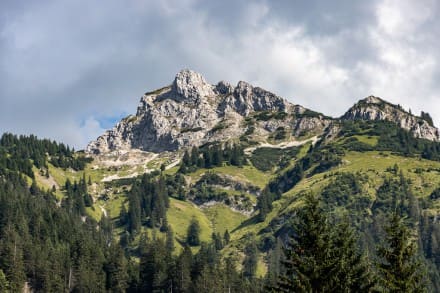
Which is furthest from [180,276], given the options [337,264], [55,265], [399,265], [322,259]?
[399,265]

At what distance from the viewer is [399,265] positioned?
48844 millimetres

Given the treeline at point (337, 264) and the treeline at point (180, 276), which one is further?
the treeline at point (180, 276)

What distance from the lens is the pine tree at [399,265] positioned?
4769cm

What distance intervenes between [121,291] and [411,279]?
12658cm

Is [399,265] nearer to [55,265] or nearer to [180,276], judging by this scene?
[180,276]

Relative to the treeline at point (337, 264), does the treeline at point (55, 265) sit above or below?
above

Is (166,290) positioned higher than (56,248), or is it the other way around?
(56,248)

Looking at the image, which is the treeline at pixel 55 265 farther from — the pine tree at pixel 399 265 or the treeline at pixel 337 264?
the pine tree at pixel 399 265

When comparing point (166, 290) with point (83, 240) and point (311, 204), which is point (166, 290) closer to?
point (83, 240)

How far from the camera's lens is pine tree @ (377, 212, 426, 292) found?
47.7 m

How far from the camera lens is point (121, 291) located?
164500 mm

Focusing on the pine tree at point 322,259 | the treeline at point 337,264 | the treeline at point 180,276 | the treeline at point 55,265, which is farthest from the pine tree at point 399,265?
the treeline at point 55,265

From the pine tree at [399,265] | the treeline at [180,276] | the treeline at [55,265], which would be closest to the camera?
the pine tree at [399,265]

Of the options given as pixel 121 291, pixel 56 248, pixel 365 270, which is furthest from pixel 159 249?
pixel 365 270
